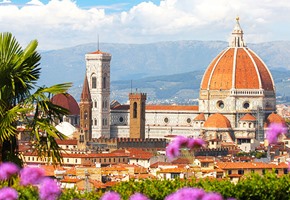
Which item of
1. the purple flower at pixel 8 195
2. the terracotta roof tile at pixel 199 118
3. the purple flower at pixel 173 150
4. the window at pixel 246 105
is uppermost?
the window at pixel 246 105

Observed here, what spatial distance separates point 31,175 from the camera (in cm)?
1066

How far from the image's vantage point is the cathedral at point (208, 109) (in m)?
123

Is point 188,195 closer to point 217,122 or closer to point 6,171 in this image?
point 6,171

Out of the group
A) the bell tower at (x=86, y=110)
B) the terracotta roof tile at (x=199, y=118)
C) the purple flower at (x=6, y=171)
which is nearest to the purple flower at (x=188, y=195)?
the purple flower at (x=6, y=171)

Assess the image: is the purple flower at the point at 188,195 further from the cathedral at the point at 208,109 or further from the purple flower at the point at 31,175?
the cathedral at the point at 208,109

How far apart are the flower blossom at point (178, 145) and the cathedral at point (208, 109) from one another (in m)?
110

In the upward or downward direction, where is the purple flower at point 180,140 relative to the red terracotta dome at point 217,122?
downward

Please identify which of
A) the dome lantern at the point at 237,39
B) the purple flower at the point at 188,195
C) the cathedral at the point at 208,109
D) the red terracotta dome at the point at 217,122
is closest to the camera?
the purple flower at the point at 188,195

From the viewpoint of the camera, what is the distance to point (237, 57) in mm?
129375

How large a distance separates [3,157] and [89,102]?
110m

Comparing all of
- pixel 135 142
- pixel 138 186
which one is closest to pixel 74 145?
pixel 135 142

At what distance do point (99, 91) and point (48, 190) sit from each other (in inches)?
4690

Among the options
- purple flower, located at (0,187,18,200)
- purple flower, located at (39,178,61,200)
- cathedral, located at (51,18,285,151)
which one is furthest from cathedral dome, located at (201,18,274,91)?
purple flower, located at (0,187,18,200)

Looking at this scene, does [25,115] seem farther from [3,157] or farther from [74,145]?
[74,145]
